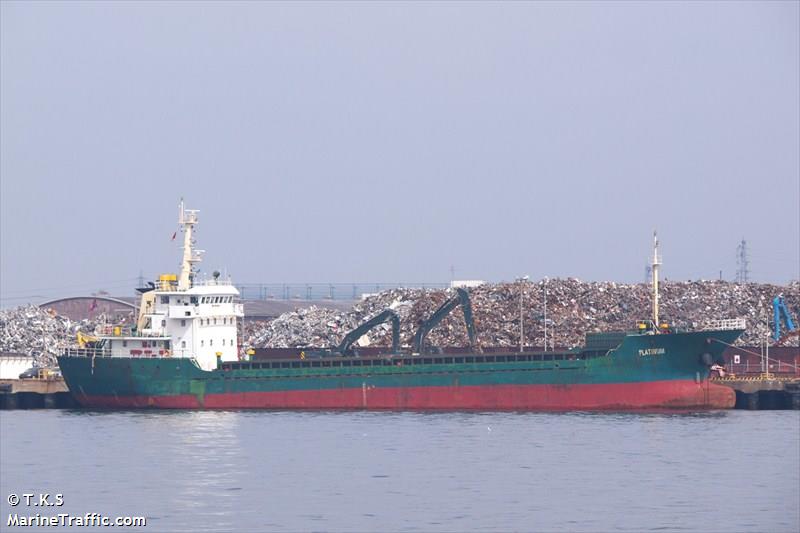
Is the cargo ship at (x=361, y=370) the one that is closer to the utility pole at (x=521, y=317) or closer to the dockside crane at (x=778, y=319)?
the utility pole at (x=521, y=317)

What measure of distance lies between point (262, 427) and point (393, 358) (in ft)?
26.9

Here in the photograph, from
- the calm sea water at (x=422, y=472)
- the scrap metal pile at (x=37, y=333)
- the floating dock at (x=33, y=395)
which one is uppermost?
the scrap metal pile at (x=37, y=333)

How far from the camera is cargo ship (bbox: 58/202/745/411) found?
4969 centimetres

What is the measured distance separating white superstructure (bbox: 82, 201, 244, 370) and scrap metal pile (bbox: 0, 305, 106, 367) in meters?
16.8

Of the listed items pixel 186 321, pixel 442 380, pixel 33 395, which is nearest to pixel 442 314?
pixel 442 380

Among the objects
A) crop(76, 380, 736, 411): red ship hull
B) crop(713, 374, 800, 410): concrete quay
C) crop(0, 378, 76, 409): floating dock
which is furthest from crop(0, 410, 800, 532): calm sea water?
crop(0, 378, 76, 409): floating dock

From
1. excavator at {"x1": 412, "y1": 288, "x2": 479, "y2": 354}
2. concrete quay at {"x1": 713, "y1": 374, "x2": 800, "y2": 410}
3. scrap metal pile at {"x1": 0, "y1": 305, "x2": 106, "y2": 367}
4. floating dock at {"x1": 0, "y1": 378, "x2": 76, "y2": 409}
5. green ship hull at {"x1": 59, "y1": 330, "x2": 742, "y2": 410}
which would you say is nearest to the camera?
green ship hull at {"x1": 59, "y1": 330, "x2": 742, "y2": 410}

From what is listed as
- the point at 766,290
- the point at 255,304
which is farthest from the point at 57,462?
the point at 255,304

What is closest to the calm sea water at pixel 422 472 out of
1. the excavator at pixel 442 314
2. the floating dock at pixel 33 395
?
the excavator at pixel 442 314

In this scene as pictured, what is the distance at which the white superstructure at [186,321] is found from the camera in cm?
5359

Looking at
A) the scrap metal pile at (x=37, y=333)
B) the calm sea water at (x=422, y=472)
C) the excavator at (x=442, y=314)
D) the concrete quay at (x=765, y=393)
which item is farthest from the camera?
the scrap metal pile at (x=37, y=333)

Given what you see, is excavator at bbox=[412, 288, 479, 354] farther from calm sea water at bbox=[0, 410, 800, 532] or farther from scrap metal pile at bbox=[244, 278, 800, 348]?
scrap metal pile at bbox=[244, 278, 800, 348]

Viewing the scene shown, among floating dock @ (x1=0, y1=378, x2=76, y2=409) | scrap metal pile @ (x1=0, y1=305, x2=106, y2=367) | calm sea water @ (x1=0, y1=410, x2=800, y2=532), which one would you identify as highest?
scrap metal pile @ (x1=0, y1=305, x2=106, y2=367)

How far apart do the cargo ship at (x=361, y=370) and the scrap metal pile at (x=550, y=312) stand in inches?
454
